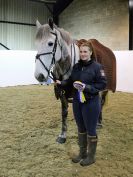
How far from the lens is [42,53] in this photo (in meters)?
2.57

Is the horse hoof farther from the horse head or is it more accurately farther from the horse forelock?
the horse forelock

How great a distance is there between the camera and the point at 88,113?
91.2 inches

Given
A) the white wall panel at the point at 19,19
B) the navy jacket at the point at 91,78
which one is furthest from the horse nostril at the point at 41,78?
the white wall panel at the point at 19,19

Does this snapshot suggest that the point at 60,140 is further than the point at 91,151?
Yes

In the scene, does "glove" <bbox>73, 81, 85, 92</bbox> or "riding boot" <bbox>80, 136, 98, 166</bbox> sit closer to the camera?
"glove" <bbox>73, 81, 85, 92</bbox>

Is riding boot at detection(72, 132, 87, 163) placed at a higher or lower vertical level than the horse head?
lower

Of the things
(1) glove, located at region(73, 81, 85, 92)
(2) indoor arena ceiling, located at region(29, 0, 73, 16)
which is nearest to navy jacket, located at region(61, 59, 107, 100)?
(1) glove, located at region(73, 81, 85, 92)

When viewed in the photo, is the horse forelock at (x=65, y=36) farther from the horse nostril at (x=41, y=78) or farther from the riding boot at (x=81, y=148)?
the riding boot at (x=81, y=148)

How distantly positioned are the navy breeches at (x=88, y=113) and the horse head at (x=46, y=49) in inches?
17.6

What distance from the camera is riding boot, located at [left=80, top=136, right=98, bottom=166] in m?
2.42

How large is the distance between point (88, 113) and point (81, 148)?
431mm

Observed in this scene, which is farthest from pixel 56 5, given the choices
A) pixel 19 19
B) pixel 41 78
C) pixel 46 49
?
pixel 41 78

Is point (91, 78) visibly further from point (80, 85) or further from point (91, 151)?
point (91, 151)

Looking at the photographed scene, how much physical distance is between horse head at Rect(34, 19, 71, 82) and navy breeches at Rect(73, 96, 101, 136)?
45 centimetres
